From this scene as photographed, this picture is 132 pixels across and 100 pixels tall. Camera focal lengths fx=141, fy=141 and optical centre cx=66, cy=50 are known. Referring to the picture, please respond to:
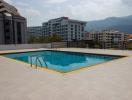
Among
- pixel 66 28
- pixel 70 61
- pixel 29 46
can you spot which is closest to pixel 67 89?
pixel 70 61

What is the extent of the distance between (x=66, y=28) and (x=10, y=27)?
41.6 meters

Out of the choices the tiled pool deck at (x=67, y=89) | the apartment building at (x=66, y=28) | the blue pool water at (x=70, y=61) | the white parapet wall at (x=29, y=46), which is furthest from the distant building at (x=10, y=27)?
the apartment building at (x=66, y=28)

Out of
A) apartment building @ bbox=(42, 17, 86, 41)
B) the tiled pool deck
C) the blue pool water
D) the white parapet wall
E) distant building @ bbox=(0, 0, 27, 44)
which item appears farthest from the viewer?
apartment building @ bbox=(42, 17, 86, 41)

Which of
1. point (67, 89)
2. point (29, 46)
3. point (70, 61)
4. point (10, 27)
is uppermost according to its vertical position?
point (10, 27)

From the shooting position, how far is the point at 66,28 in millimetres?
71562

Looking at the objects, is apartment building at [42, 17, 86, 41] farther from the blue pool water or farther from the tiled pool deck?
the tiled pool deck

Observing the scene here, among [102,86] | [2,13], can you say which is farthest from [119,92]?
[2,13]

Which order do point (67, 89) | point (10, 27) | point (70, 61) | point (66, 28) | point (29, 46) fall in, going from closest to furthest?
point (67, 89)
point (70, 61)
point (29, 46)
point (10, 27)
point (66, 28)

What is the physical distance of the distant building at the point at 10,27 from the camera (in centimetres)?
3162

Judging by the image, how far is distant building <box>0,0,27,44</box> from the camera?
3162 centimetres

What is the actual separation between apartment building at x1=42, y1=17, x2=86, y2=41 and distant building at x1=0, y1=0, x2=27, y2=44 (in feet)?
125

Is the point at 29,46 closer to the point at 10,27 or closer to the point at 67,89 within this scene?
the point at 67,89

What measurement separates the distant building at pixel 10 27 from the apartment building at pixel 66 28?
3807cm

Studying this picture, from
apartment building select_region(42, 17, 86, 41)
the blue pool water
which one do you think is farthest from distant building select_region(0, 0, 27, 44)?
apartment building select_region(42, 17, 86, 41)
